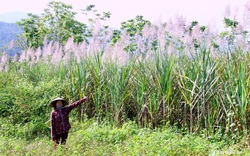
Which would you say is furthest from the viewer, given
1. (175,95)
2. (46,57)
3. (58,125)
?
(46,57)

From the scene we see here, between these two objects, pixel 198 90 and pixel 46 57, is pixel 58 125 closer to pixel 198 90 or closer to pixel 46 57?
pixel 198 90

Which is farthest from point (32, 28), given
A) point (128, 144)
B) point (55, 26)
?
point (128, 144)

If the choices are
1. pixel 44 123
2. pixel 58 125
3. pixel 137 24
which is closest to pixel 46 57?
pixel 44 123

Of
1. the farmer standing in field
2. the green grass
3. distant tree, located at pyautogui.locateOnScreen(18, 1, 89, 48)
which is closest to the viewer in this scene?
the green grass

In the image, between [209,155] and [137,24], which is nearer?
[209,155]

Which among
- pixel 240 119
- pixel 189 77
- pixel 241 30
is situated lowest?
pixel 240 119

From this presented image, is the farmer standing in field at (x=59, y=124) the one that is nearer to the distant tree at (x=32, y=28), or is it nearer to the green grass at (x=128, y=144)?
the green grass at (x=128, y=144)

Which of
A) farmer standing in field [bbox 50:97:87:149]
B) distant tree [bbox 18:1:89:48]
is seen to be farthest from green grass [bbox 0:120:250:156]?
distant tree [bbox 18:1:89:48]

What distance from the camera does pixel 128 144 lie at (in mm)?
6375

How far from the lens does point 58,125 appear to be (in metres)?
6.75

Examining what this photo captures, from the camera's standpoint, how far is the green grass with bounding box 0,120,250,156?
5660mm

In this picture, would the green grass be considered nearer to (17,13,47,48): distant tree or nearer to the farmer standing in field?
the farmer standing in field

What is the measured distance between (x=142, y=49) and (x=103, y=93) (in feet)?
4.19

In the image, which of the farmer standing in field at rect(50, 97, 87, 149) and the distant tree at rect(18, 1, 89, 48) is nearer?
the farmer standing in field at rect(50, 97, 87, 149)
